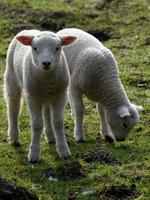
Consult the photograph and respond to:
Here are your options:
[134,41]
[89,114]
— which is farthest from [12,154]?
[134,41]

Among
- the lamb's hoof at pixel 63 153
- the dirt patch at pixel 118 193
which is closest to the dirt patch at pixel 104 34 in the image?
the lamb's hoof at pixel 63 153

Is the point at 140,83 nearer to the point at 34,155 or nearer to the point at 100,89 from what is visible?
the point at 100,89

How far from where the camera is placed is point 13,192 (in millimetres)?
7066

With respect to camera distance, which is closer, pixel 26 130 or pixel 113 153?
pixel 113 153

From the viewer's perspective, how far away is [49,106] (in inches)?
370

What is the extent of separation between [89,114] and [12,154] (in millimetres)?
2432

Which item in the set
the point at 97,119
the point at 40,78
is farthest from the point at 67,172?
the point at 97,119

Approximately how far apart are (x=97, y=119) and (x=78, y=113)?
104cm

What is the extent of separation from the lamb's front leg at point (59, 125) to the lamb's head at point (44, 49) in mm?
670

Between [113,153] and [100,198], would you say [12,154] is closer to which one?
[113,153]

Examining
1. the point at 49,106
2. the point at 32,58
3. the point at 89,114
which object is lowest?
the point at 89,114

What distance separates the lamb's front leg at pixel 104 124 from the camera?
1035 centimetres

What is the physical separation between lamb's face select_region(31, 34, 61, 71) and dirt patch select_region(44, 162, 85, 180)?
1.31 meters

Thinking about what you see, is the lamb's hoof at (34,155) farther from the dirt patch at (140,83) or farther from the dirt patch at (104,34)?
the dirt patch at (104,34)
